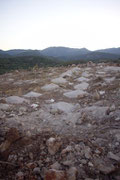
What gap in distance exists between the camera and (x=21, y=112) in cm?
234

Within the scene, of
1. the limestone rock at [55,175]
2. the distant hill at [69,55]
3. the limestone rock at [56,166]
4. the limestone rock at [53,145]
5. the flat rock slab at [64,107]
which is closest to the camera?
the limestone rock at [55,175]

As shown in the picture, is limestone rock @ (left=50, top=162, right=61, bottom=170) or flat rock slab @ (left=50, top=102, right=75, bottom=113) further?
flat rock slab @ (left=50, top=102, right=75, bottom=113)

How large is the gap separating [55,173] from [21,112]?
152 centimetres

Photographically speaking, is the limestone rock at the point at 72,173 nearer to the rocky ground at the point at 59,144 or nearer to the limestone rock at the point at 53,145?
the rocky ground at the point at 59,144

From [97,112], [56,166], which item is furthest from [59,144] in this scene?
[97,112]

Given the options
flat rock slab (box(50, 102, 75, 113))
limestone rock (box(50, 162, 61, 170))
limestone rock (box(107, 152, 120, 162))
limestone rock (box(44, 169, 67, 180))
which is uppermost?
flat rock slab (box(50, 102, 75, 113))

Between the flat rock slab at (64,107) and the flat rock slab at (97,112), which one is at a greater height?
the flat rock slab at (97,112)

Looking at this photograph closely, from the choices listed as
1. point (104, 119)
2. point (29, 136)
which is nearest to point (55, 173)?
point (29, 136)

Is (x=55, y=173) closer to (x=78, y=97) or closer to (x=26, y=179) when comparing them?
Result: (x=26, y=179)

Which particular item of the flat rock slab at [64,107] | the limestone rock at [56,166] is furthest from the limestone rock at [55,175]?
the flat rock slab at [64,107]

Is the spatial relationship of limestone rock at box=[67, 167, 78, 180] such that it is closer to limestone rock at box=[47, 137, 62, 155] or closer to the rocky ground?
the rocky ground

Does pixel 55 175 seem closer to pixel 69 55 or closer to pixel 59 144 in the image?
pixel 59 144

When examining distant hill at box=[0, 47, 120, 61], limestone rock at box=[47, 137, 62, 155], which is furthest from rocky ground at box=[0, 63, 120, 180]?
distant hill at box=[0, 47, 120, 61]

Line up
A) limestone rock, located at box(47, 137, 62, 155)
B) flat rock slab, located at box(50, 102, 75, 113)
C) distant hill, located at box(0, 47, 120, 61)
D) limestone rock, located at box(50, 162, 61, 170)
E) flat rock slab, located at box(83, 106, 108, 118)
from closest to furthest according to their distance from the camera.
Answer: limestone rock, located at box(50, 162, 61, 170) → limestone rock, located at box(47, 137, 62, 155) → flat rock slab, located at box(83, 106, 108, 118) → flat rock slab, located at box(50, 102, 75, 113) → distant hill, located at box(0, 47, 120, 61)
